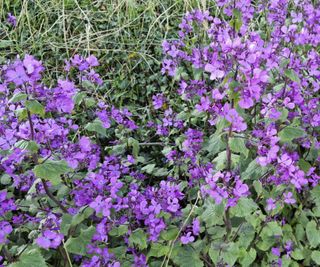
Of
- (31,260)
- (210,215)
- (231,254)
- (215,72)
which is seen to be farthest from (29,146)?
(231,254)

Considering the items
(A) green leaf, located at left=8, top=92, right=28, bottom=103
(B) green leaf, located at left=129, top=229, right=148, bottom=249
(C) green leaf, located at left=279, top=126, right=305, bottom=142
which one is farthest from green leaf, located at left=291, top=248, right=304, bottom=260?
(A) green leaf, located at left=8, top=92, right=28, bottom=103

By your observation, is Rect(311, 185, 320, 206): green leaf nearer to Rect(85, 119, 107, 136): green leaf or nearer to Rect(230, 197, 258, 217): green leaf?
Rect(230, 197, 258, 217): green leaf

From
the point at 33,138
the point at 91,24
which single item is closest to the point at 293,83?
the point at 33,138

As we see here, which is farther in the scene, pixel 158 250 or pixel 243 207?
pixel 158 250

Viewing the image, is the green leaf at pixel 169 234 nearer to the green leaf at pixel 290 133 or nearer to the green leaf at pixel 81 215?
the green leaf at pixel 81 215

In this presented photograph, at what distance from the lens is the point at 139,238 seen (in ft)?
6.29

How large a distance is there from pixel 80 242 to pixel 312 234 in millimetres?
1033

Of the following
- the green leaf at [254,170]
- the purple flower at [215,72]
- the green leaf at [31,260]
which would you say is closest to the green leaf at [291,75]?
the green leaf at [254,170]

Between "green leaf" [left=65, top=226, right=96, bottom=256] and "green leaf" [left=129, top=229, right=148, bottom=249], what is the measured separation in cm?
16

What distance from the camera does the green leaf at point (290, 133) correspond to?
194 cm

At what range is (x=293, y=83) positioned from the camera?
85.7 inches

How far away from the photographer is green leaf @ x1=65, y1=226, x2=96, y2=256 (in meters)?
1.87

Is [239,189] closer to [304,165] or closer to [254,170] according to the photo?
[254,170]

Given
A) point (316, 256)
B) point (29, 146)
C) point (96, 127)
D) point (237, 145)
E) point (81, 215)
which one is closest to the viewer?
point (29, 146)
